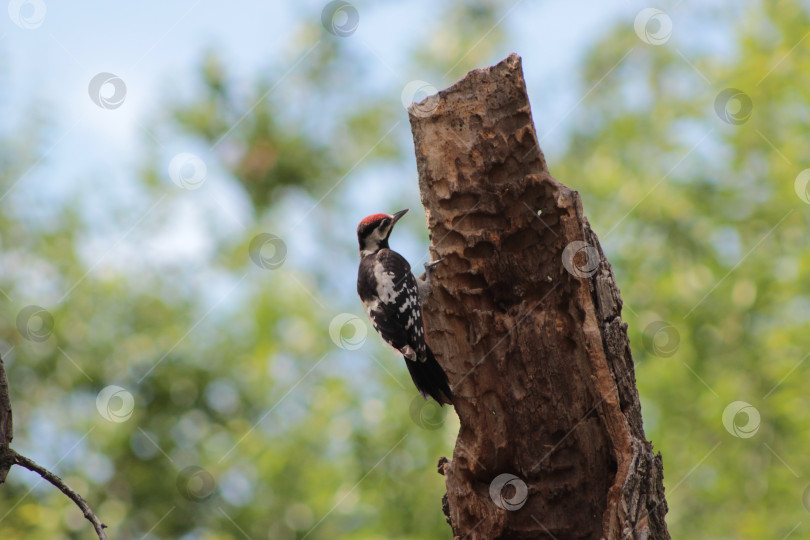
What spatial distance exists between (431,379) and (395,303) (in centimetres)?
88

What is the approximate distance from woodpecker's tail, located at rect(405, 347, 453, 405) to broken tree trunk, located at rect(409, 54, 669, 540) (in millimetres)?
83

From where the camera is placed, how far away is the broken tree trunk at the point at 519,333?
357 cm

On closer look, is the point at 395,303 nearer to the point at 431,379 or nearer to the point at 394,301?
the point at 394,301

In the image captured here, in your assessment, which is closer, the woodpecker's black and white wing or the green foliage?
the woodpecker's black and white wing

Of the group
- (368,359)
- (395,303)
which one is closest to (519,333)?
(395,303)

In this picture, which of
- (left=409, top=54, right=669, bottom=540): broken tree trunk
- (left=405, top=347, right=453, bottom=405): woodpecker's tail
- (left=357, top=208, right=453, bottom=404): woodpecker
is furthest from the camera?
(left=357, top=208, right=453, bottom=404): woodpecker

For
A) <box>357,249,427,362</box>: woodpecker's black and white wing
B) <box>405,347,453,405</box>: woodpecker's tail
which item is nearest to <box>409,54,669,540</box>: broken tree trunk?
<box>405,347,453,405</box>: woodpecker's tail

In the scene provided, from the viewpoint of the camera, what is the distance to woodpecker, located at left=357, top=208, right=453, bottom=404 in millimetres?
4293

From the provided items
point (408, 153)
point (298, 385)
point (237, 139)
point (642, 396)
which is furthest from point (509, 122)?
point (237, 139)

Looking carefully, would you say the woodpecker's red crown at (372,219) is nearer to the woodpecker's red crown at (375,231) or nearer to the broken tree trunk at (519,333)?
the woodpecker's red crown at (375,231)

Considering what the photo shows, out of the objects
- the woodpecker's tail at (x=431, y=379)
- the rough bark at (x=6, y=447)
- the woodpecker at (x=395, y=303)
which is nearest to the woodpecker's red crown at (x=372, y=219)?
the woodpecker at (x=395, y=303)

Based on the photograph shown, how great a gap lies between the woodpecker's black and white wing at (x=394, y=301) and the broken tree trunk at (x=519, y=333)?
1.66 feet

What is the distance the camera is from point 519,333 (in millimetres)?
3793

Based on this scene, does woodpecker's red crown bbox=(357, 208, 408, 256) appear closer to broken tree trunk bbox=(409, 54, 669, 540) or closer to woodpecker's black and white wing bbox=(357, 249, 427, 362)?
woodpecker's black and white wing bbox=(357, 249, 427, 362)
